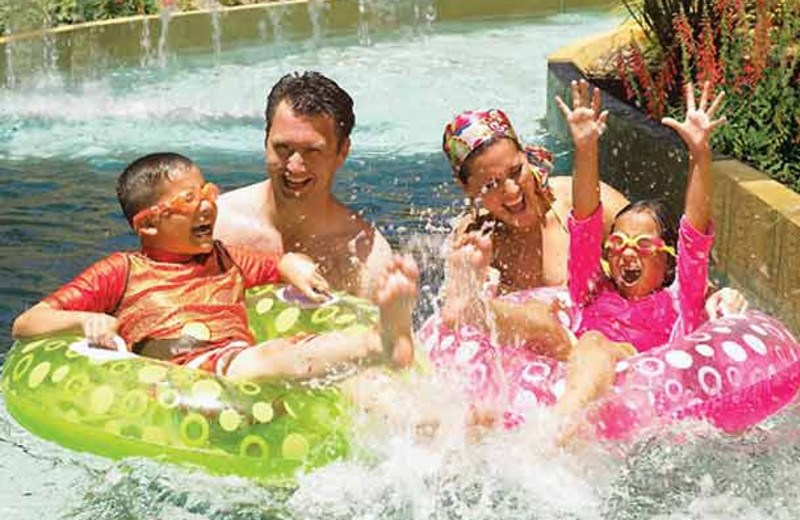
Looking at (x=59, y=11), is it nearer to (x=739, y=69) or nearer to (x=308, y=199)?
(x=739, y=69)

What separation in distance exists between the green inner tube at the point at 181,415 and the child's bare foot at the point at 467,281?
1.10 feet

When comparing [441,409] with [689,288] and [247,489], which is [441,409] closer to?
[247,489]

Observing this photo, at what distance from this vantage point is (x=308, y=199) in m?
4.87

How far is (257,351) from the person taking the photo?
408 cm

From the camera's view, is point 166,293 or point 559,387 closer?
point 559,387

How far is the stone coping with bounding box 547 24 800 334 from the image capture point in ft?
16.9

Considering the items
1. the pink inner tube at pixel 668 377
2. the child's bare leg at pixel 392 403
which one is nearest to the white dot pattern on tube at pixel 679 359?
the pink inner tube at pixel 668 377


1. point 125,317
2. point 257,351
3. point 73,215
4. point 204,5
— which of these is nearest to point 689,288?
point 257,351

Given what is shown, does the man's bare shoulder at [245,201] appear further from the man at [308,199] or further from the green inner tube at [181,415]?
the green inner tube at [181,415]

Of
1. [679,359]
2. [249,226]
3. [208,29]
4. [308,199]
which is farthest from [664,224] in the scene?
[208,29]

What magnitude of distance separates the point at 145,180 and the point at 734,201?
2719 millimetres

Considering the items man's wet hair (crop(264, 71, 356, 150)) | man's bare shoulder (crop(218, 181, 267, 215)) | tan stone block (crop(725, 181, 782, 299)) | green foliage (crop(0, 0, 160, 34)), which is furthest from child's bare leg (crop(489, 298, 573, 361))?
green foliage (crop(0, 0, 160, 34))

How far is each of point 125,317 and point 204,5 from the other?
10.6 metres

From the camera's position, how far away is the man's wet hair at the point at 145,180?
437 centimetres
